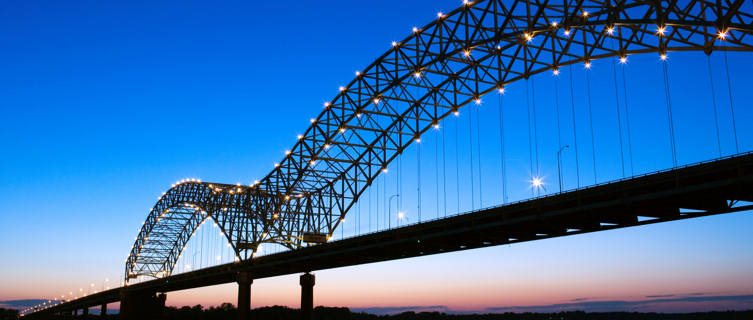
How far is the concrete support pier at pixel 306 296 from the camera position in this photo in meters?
77.2

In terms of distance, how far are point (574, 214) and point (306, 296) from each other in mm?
41661

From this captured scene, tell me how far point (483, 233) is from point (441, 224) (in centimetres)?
367

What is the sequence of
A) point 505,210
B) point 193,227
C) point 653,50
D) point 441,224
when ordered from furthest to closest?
1. point 193,227
2. point 441,224
3. point 505,210
4. point 653,50

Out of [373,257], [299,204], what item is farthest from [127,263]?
[373,257]

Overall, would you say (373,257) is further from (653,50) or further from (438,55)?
(653,50)

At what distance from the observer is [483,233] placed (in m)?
51.8

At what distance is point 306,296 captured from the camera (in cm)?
7800

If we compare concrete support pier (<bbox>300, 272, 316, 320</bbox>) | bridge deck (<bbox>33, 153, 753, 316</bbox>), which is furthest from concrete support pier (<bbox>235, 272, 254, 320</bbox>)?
bridge deck (<bbox>33, 153, 753, 316</bbox>)

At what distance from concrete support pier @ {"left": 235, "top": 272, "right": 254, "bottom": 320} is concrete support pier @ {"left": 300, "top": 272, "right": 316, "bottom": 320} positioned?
6599 mm

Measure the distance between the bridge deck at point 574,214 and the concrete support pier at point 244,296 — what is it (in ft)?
32.5

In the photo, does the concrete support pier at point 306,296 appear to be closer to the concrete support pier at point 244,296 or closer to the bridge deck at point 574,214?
the bridge deck at point 574,214

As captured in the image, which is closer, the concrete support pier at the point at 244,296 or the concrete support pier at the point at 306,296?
the concrete support pier at the point at 306,296

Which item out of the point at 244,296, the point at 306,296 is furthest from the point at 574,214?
the point at 244,296

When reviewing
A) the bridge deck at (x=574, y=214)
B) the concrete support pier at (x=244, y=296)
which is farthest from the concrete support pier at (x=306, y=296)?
the concrete support pier at (x=244, y=296)
